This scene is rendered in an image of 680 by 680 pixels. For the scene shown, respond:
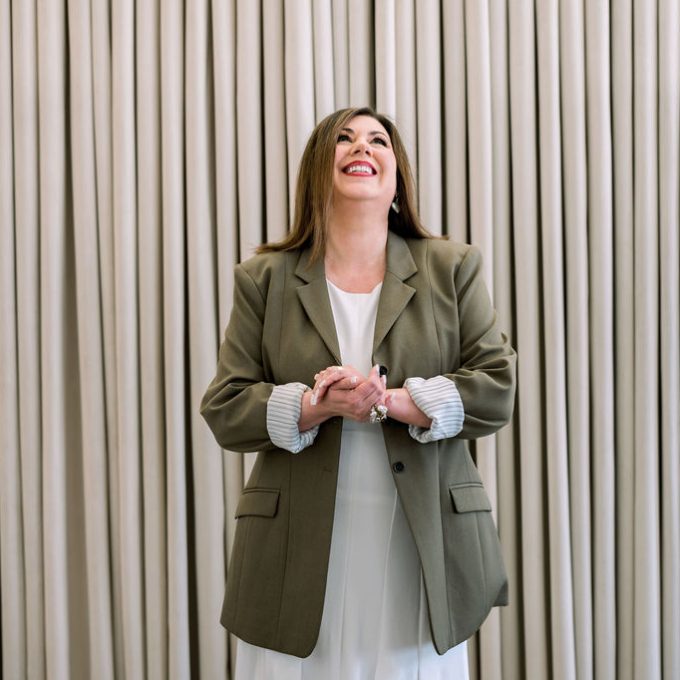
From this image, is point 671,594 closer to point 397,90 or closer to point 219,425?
point 219,425

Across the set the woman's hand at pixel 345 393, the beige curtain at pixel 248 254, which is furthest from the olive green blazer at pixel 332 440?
the beige curtain at pixel 248 254

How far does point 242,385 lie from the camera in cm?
184

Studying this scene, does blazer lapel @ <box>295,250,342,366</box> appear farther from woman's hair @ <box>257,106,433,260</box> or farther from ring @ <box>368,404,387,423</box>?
ring @ <box>368,404,387,423</box>

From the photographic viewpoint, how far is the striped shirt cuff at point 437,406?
170 centimetres

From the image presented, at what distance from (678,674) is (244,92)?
2193mm

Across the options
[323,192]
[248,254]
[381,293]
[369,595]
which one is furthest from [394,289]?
[248,254]

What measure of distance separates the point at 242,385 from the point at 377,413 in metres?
0.34

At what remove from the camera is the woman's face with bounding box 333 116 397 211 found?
1.91 meters

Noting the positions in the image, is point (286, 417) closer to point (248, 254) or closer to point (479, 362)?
A: point (479, 362)

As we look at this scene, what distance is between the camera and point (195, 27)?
269cm

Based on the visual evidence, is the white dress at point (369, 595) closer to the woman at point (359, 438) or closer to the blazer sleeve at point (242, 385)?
the woman at point (359, 438)

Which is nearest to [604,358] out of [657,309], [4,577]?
[657,309]

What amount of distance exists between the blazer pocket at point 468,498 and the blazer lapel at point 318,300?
373mm

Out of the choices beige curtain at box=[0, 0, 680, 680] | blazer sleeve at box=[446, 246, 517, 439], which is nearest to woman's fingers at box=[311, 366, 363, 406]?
blazer sleeve at box=[446, 246, 517, 439]
